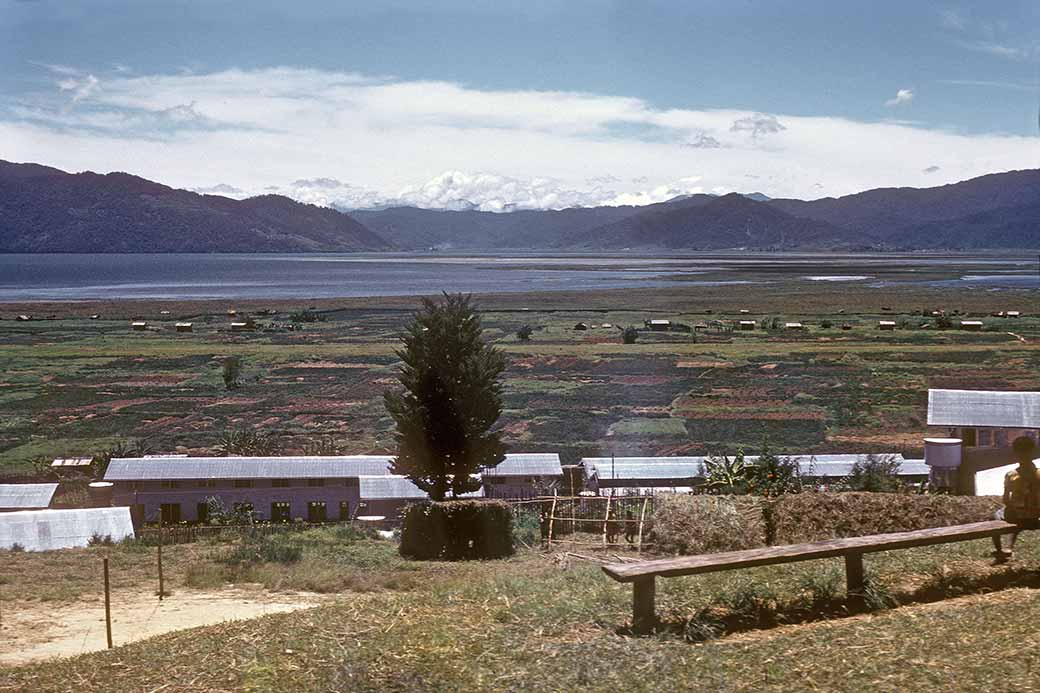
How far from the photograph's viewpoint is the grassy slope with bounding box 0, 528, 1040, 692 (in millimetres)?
6465

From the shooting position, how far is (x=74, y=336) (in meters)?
79.9

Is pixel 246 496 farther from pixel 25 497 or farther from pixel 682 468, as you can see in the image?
pixel 682 468

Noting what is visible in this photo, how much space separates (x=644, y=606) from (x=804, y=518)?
594 cm

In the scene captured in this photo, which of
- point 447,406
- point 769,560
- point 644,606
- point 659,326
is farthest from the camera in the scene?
point 659,326

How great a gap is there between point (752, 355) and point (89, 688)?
59343 millimetres

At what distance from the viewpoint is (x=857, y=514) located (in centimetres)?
1263

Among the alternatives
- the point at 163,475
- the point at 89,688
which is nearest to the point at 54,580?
the point at 89,688

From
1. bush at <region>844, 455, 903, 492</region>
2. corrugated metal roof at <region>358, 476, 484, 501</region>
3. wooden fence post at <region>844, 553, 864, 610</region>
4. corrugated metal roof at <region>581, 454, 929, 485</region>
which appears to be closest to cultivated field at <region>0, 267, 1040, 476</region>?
corrugated metal roof at <region>581, 454, 929, 485</region>

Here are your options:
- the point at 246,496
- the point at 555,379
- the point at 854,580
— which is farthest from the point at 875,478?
the point at 555,379

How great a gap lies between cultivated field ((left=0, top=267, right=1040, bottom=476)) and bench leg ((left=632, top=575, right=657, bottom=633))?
2695cm

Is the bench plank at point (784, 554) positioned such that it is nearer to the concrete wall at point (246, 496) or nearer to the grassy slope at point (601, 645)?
the grassy slope at point (601, 645)

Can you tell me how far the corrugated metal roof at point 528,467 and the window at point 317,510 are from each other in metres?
4.39

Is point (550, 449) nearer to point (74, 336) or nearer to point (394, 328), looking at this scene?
point (394, 328)

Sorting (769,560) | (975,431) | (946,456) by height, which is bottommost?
(946,456)
